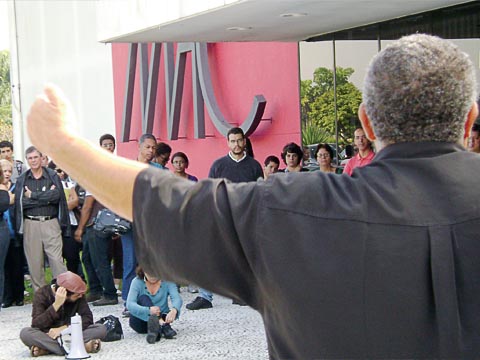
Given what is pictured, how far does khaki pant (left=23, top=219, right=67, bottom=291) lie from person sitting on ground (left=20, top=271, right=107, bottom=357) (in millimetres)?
2183

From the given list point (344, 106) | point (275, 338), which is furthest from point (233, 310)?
point (275, 338)

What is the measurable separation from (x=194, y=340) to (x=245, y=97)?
23.0ft

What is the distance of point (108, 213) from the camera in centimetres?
913

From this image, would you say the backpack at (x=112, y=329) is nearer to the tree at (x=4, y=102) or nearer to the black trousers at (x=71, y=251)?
the black trousers at (x=71, y=251)

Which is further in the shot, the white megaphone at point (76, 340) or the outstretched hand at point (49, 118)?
the white megaphone at point (76, 340)

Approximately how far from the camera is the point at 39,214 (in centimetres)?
965

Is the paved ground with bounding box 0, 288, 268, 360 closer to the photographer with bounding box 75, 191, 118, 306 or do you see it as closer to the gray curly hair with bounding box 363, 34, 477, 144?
the photographer with bounding box 75, 191, 118, 306

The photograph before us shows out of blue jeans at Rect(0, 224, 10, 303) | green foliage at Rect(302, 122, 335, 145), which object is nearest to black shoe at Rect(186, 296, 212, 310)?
blue jeans at Rect(0, 224, 10, 303)

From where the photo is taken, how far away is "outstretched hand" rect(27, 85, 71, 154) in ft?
5.43

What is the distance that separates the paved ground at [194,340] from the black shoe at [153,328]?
0.21ft

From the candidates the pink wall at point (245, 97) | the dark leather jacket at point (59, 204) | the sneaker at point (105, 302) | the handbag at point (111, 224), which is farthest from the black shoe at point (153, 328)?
the pink wall at point (245, 97)

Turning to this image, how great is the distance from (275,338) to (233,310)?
24.7ft

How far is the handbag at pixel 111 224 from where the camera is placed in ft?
29.7

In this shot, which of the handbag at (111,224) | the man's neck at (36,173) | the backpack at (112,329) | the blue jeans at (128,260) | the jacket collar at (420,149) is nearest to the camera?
the jacket collar at (420,149)
